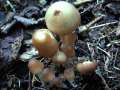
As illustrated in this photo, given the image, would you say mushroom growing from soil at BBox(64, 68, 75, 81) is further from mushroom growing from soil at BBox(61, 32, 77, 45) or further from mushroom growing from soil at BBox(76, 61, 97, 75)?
mushroom growing from soil at BBox(61, 32, 77, 45)

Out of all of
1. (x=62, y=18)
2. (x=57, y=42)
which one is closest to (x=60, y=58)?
(x=57, y=42)

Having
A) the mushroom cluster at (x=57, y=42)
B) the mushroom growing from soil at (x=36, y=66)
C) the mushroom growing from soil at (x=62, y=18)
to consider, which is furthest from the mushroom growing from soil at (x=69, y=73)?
the mushroom growing from soil at (x=62, y=18)

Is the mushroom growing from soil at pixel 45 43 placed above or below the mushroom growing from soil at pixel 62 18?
below

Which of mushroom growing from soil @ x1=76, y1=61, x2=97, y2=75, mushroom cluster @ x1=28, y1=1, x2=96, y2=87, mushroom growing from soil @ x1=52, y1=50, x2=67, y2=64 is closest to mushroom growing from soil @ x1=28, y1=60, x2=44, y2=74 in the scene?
mushroom cluster @ x1=28, y1=1, x2=96, y2=87

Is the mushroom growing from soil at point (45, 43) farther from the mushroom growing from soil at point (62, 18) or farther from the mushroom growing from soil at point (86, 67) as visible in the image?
the mushroom growing from soil at point (86, 67)

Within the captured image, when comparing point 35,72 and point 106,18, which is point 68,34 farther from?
point 106,18

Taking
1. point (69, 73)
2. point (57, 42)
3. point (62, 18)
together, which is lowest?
point (69, 73)

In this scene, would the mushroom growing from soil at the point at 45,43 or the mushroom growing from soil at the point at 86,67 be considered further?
the mushroom growing from soil at the point at 86,67

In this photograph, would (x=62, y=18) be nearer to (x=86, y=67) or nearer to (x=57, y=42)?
(x=57, y=42)
